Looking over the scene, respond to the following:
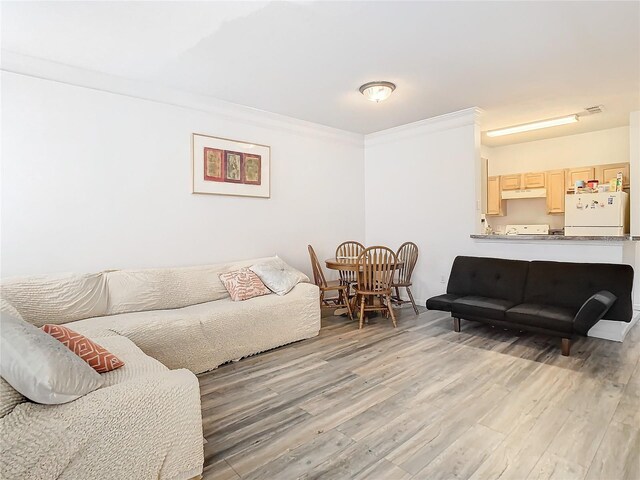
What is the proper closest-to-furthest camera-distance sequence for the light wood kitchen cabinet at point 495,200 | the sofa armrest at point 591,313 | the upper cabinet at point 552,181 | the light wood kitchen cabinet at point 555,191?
1. the sofa armrest at point 591,313
2. the upper cabinet at point 552,181
3. the light wood kitchen cabinet at point 555,191
4. the light wood kitchen cabinet at point 495,200

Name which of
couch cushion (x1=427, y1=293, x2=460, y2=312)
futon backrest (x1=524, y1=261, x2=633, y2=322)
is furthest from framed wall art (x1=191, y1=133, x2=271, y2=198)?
futon backrest (x1=524, y1=261, x2=633, y2=322)

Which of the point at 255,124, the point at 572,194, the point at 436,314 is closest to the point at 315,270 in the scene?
the point at 436,314

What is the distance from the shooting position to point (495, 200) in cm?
658

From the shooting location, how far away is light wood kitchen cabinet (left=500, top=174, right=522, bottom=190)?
247 inches

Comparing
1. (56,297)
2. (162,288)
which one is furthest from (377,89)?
(56,297)

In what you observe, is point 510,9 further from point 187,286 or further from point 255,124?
point 187,286

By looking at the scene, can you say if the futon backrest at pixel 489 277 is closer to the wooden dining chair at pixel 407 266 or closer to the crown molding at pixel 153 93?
the wooden dining chair at pixel 407 266

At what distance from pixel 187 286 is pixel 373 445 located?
88.0 inches

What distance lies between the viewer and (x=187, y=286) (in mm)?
3361

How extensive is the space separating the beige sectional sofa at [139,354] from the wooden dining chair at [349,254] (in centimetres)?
83

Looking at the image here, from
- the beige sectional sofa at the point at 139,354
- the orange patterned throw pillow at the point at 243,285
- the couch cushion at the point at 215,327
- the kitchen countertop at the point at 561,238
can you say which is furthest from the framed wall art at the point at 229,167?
the kitchen countertop at the point at 561,238

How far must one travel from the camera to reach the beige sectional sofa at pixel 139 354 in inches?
49.5

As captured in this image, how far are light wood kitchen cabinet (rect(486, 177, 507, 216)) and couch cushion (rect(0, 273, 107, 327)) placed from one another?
20.6ft

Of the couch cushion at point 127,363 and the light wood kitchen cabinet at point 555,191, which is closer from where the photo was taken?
the couch cushion at point 127,363
